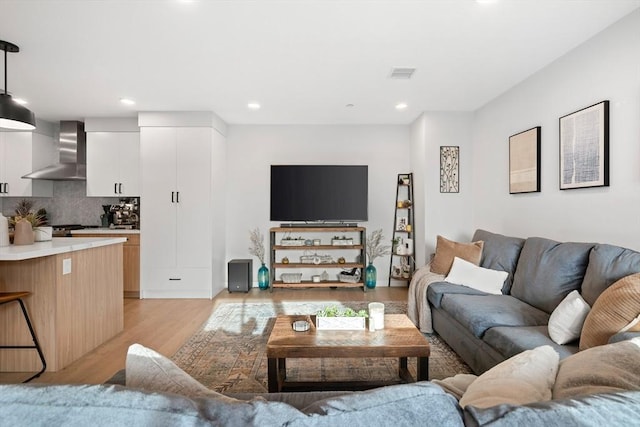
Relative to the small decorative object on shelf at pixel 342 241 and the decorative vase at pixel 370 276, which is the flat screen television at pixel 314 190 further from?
the decorative vase at pixel 370 276

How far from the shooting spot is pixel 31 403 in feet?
2.06

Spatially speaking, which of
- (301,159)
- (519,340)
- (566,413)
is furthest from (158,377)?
(301,159)

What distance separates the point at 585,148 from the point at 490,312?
1513 millimetres

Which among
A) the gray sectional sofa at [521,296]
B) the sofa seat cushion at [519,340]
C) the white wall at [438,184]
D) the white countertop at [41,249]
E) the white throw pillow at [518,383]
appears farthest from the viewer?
the white wall at [438,184]

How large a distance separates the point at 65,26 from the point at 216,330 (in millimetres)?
2787

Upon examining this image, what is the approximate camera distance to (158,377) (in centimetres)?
89

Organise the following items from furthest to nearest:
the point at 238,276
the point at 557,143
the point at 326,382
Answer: the point at 238,276, the point at 557,143, the point at 326,382

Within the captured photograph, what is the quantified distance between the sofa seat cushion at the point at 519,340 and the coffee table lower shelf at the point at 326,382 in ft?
1.54

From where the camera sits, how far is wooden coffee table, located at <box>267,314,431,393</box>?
206cm

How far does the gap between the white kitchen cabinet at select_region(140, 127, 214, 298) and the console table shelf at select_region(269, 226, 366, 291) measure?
3.14 feet

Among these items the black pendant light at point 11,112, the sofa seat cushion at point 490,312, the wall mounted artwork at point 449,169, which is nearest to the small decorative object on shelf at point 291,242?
the wall mounted artwork at point 449,169

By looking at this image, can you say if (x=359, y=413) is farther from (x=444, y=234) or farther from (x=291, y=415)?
(x=444, y=234)

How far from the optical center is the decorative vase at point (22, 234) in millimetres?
2967

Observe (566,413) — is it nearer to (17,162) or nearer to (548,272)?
(548,272)
